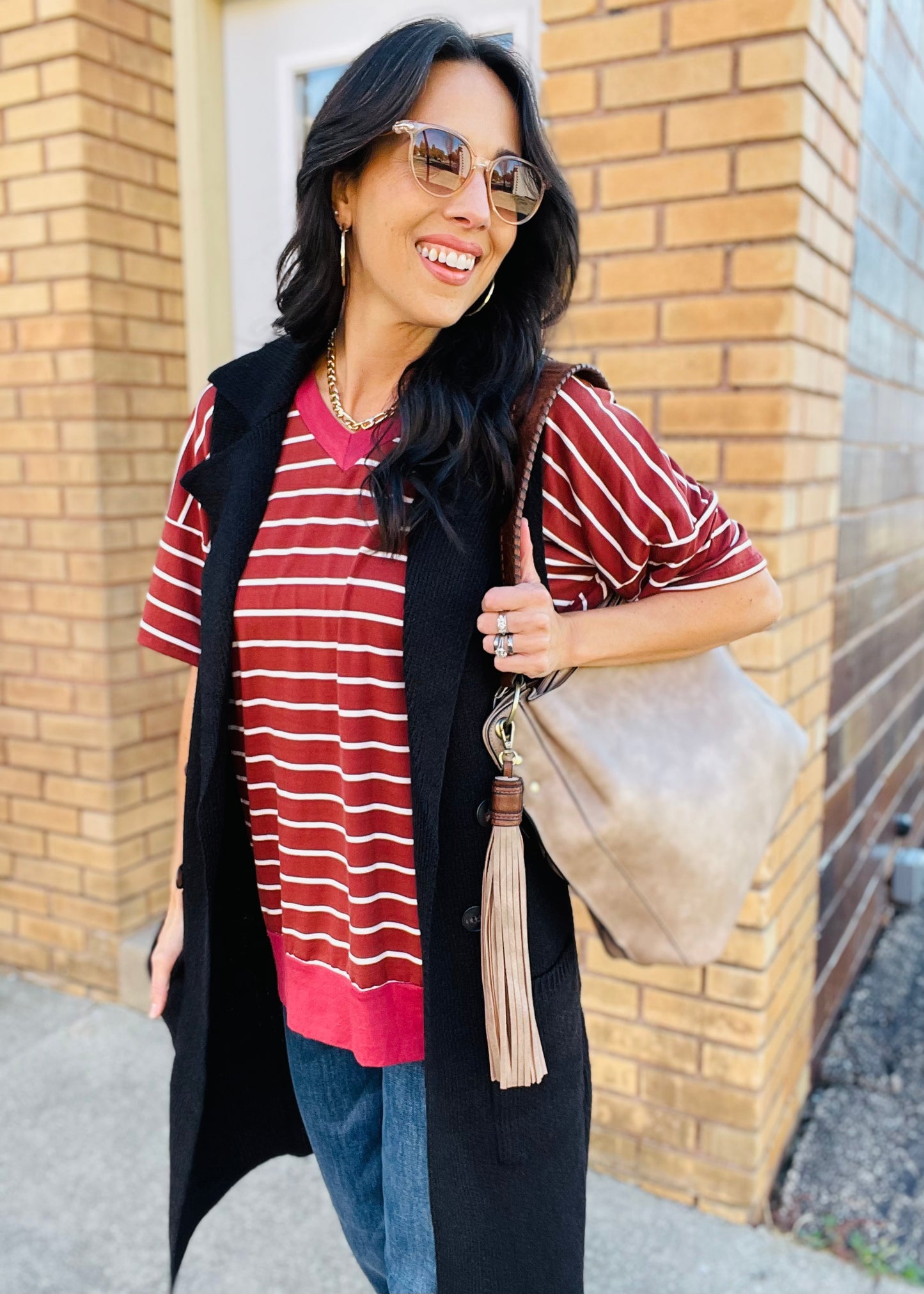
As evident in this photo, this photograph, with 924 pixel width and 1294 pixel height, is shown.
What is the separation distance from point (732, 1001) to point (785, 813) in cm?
46

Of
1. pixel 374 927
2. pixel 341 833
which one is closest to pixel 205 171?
pixel 341 833

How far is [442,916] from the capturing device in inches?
53.8

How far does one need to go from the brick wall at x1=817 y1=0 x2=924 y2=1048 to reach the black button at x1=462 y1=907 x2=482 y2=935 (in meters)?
1.88

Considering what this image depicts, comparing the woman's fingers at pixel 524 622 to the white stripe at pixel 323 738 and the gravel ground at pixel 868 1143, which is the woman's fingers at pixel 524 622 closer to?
the white stripe at pixel 323 738

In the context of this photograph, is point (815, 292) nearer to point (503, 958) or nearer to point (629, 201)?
point (629, 201)

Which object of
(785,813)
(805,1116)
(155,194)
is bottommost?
(805,1116)

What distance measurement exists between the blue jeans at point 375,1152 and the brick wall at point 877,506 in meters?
1.83

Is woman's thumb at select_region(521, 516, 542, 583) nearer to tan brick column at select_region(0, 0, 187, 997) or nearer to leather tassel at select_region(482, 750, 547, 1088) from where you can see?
leather tassel at select_region(482, 750, 547, 1088)

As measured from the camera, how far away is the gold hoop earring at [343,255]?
1.59 meters

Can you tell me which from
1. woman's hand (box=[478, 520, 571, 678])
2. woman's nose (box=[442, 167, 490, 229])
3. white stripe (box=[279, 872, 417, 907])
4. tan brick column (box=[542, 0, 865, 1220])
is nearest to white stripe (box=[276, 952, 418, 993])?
white stripe (box=[279, 872, 417, 907])

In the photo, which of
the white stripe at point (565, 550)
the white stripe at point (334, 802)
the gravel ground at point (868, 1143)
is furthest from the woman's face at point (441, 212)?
the gravel ground at point (868, 1143)

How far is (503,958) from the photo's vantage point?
4.33 feet

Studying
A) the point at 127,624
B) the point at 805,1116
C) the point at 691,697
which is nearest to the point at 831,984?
the point at 805,1116

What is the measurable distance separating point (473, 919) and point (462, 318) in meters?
0.86
